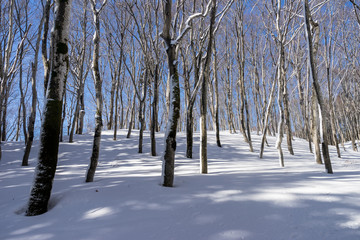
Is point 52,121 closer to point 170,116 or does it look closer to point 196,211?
point 170,116

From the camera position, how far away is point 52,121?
2809 millimetres

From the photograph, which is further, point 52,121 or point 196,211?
point 52,121

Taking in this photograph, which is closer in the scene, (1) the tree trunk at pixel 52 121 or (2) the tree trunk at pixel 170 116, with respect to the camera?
(1) the tree trunk at pixel 52 121

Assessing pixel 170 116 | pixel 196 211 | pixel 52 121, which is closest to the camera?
pixel 196 211

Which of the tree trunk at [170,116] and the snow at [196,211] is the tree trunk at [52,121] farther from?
the tree trunk at [170,116]

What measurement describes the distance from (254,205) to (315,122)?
16.3 feet

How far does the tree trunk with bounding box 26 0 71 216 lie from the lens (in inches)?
108

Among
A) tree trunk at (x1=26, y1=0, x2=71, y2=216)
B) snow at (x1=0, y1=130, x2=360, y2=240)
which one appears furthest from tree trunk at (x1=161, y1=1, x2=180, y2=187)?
tree trunk at (x1=26, y1=0, x2=71, y2=216)

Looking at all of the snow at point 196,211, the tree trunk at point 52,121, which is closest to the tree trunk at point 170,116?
the snow at point 196,211

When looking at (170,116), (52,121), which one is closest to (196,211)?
(170,116)

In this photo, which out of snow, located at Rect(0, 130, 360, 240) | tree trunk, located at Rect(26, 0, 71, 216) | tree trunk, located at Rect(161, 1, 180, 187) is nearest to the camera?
snow, located at Rect(0, 130, 360, 240)

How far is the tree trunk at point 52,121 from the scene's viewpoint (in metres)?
2.73

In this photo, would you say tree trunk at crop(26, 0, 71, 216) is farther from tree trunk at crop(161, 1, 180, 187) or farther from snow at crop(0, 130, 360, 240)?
tree trunk at crop(161, 1, 180, 187)

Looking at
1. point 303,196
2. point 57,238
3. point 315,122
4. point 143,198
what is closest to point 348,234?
point 303,196
